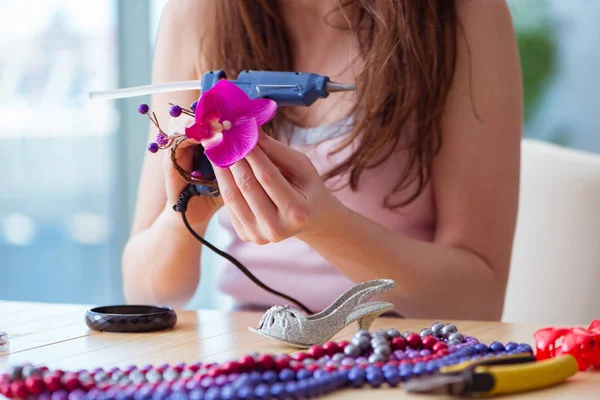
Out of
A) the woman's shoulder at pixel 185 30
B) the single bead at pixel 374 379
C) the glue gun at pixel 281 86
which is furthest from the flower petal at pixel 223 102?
the woman's shoulder at pixel 185 30

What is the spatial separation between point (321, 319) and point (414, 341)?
0.08m

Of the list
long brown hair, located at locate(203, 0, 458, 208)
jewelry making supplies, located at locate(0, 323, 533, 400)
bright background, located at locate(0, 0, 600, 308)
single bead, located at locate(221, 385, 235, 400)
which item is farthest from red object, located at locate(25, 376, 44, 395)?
bright background, located at locate(0, 0, 600, 308)

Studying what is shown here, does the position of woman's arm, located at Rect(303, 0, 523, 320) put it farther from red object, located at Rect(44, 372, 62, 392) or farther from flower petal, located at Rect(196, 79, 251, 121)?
red object, located at Rect(44, 372, 62, 392)

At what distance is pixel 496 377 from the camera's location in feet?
1.36

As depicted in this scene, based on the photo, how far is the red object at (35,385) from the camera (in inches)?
16.5

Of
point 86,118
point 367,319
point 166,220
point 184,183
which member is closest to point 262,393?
point 367,319

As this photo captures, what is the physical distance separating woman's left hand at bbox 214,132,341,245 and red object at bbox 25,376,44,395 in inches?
9.4

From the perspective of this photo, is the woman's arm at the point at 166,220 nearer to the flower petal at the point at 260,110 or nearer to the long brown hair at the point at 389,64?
the long brown hair at the point at 389,64

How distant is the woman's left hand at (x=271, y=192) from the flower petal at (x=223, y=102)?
4 cm

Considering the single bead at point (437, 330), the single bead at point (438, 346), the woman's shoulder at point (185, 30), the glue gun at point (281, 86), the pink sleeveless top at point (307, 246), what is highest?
the woman's shoulder at point (185, 30)

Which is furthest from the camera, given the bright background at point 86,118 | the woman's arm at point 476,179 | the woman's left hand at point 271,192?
the bright background at point 86,118

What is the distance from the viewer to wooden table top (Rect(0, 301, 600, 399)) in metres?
0.48

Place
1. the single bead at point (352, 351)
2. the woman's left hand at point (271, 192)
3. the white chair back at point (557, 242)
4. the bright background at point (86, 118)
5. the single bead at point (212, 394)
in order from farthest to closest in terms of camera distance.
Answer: the bright background at point (86, 118) → the white chair back at point (557, 242) → the woman's left hand at point (271, 192) → the single bead at point (352, 351) → the single bead at point (212, 394)

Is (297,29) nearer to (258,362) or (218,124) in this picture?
(218,124)
